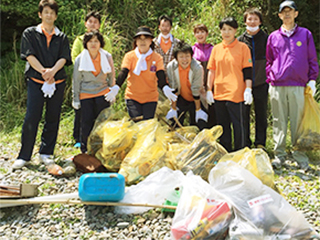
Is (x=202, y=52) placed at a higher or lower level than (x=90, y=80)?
higher

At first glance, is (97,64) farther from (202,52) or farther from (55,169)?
(202,52)

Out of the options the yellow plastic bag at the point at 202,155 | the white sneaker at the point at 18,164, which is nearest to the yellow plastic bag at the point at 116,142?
the yellow plastic bag at the point at 202,155


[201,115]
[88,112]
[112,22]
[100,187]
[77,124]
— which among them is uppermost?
[112,22]

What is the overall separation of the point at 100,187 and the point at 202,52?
2.58 m

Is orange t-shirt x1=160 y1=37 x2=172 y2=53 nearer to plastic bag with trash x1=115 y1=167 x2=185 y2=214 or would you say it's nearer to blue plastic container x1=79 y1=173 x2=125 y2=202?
plastic bag with trash x1=115 y1=167 x2=185 y2=214

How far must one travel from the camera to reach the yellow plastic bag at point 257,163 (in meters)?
3.66

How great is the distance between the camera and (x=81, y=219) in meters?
3.49

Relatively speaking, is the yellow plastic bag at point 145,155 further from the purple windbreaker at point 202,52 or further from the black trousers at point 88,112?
the purple windbreaker at point 202,52

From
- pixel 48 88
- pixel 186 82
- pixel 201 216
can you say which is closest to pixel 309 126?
pixel 186 82

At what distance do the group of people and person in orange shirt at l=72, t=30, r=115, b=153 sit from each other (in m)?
0.01

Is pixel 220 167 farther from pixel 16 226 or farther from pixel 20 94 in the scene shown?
pixel 20 94

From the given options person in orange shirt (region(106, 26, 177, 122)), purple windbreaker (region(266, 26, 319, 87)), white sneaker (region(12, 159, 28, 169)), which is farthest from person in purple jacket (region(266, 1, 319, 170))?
white sneaker (region(12, 159, 28, 169))

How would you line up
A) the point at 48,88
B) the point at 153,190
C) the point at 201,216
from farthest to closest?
the point at 48,88, the point at 153,190, the point at 201,216

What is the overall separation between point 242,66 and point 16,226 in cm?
289
